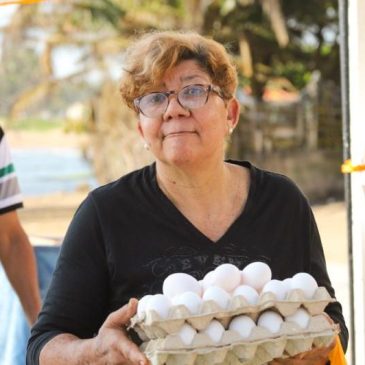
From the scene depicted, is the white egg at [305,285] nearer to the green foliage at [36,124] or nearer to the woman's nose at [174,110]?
the woman's nose at [174,110]

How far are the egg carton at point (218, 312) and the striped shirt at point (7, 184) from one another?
1732mm

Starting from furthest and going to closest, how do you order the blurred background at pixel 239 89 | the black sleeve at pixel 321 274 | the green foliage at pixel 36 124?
the green foliage at pixel 36 124 → the blurred background at pixel 239 89 → the black sleeve at pixel 321 274

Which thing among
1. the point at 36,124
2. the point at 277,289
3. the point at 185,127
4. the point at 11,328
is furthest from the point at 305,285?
the point at 36,124

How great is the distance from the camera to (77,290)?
7.63ft

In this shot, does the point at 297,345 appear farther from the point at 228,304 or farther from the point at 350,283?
the point at 350,283

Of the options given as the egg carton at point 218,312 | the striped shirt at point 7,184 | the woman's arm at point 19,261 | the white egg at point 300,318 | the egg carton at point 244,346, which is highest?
the striped shirt at point 7,184

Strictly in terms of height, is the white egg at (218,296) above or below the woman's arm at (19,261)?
above

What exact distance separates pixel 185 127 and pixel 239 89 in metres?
17.3

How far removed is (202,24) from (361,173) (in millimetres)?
15870

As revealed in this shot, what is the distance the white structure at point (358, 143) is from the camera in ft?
11.0

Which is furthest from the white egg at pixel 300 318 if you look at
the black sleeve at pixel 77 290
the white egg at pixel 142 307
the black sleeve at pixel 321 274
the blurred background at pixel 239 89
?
the blurred background at pixel 239 89

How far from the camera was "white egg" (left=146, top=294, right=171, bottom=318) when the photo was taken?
190 centimetres

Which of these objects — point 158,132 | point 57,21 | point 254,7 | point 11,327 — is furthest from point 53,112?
point 158,132

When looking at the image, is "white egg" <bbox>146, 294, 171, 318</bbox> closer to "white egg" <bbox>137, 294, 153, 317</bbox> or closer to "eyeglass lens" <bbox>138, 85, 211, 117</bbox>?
"white egg" <bbox>137, 294, 153, 317</bbox>
